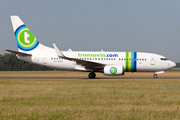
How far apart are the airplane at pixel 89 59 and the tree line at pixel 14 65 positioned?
6640 cm

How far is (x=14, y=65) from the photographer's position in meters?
102

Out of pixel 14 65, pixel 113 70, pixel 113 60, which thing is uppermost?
pixel 14 65

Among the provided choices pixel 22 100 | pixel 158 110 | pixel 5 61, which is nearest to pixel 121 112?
pixel 158 110

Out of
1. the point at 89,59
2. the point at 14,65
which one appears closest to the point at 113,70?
the point at 89,59

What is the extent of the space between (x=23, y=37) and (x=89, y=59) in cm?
995

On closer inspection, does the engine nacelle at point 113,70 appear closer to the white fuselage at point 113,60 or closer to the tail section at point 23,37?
the white fuselage at point 113,60

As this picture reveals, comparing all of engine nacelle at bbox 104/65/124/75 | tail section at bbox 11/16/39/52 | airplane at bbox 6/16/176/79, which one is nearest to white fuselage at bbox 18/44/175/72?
airplane at bbox 6/16/176/79

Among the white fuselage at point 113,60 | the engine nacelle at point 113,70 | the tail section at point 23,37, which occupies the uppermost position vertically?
the tail section at point 23,37

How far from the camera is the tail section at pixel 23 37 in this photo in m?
33.1

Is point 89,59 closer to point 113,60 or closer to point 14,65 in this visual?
point 113,60

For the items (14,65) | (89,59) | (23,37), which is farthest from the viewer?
(14,65)

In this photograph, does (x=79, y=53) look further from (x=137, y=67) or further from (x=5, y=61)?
(x=5, y=61)

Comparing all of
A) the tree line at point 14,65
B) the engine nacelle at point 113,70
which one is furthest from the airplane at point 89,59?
the tree line at point 14,65

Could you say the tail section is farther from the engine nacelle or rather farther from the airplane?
the engine nacelle
